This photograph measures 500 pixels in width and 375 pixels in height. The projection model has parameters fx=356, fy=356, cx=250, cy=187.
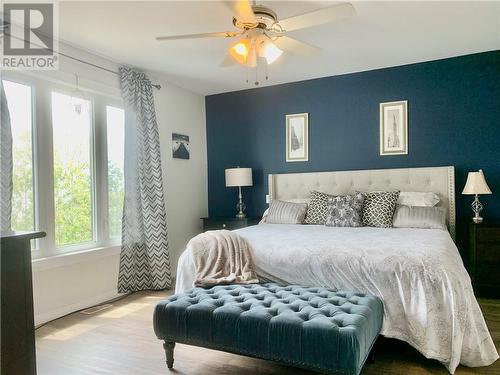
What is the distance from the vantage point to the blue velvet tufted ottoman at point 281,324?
1.74m

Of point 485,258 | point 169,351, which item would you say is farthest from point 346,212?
point 169,351

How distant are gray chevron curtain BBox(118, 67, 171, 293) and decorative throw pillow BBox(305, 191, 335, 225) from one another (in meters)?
1.70

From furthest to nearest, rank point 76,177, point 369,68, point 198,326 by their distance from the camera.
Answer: point 369,68 < point 76,177 < point 198,326

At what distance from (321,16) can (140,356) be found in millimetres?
2518

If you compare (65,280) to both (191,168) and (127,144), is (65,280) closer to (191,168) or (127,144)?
(127,144)

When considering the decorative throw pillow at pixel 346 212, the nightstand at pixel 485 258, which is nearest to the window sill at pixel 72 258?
the decorative throw pillow at pixel 346 212

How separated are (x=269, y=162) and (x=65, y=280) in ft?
9.41

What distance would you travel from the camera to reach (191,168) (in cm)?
510

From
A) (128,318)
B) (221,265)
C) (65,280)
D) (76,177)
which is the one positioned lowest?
(128,318)

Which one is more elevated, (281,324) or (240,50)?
(240,50)

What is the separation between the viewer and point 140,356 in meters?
2.42

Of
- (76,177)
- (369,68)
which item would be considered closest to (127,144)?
(76,177)

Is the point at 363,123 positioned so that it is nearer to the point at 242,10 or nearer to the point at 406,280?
the point at 406,280

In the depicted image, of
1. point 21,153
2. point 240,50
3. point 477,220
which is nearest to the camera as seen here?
point 240,50
